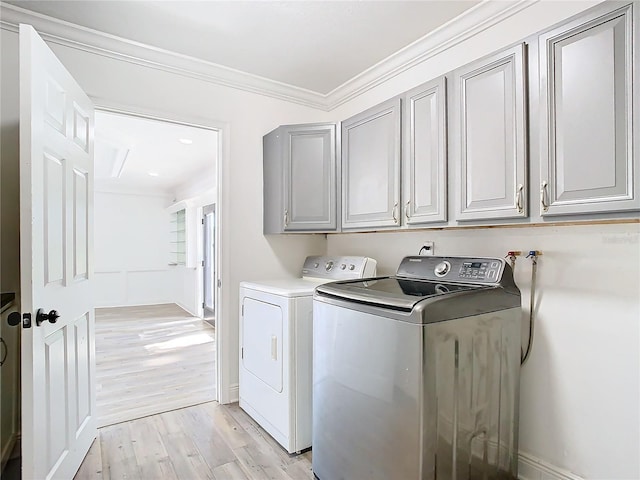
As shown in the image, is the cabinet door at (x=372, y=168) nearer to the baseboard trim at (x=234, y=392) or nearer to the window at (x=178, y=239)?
the baseboard trim at (x=234, y=392)

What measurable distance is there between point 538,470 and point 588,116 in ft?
5.31

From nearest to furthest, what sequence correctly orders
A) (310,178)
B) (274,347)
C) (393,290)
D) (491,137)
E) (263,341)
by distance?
(491,137), (393,290), (274,347), (263,341), (310,178)

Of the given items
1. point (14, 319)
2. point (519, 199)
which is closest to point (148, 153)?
point (14, 319)

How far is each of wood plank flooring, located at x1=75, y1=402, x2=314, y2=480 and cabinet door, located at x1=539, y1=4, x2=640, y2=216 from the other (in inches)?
70.9

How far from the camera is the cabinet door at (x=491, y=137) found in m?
1.45

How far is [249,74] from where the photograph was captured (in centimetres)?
272

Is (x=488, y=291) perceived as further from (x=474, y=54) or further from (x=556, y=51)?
(x=474, y=54)

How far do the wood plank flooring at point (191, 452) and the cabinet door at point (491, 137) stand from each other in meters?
1.64

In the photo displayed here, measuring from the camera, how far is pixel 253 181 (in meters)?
2.80

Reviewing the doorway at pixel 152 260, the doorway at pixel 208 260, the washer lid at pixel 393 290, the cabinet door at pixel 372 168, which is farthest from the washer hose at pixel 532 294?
the doorway at pixel 208 260

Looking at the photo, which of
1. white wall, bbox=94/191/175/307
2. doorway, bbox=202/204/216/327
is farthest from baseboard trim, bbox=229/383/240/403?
white wall, bbox=94/191/175/307

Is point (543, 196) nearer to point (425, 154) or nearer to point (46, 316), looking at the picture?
point (425, 154)

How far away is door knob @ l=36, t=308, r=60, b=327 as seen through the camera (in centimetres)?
141

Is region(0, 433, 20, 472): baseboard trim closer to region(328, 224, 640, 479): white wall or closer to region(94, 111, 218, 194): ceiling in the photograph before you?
region(94, 111, 218, 194): ceiling
